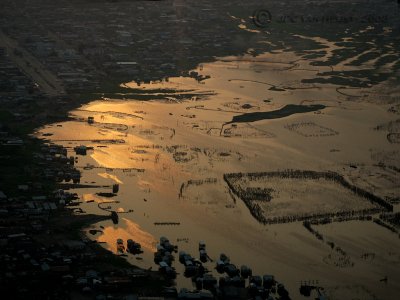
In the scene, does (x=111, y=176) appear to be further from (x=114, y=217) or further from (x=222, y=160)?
(x=222, y=160)

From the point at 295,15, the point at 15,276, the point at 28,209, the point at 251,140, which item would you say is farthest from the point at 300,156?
the point at 295,15

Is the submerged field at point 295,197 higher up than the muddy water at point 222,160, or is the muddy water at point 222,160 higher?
the submerged field at point 295,197

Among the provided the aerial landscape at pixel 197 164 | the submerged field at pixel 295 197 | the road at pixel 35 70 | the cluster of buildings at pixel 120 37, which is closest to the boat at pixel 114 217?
the aerial landscape at pixel 197 164

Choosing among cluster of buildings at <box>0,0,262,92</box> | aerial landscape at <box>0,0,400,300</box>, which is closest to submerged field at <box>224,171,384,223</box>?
aerial landscape at <box>0,0,400,300</box>

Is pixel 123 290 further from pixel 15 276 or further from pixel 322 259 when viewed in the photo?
pixel 322 259

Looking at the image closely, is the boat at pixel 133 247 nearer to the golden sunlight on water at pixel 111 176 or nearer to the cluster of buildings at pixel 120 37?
the golden sunlight on water at pixel 111 176

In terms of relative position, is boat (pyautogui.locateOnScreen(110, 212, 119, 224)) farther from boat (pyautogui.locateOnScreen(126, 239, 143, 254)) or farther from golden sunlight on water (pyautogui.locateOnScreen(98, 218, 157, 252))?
boat (pyautogui.locateOnScreen(126, 239, 143, 254))

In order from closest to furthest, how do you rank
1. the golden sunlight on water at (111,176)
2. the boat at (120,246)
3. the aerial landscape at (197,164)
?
1. the aerial landscape at (197,164)
2. the boat at (120,246)
3. the golden sunlight on water at (111,176)
